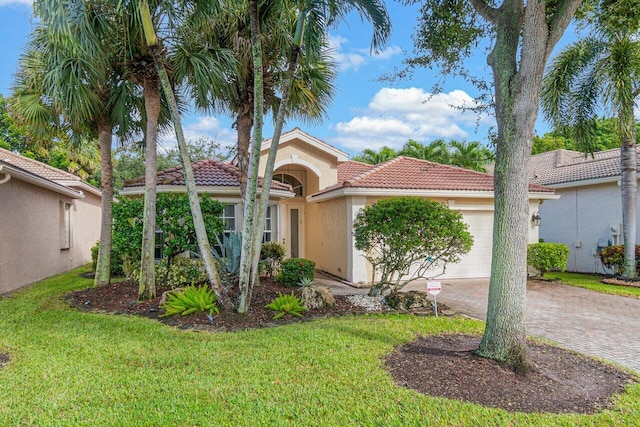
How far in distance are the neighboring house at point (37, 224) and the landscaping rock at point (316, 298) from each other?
28.7ft

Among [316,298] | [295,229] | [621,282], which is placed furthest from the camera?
[295,229]

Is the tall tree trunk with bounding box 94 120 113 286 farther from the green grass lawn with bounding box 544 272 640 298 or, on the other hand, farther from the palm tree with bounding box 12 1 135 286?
the green grass lawn with bounding box 544 272 640 298

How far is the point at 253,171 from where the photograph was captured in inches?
310

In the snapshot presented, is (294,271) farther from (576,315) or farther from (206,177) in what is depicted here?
(576,315)

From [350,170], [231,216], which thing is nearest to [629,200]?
[350,170]

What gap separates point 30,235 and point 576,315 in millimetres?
16386

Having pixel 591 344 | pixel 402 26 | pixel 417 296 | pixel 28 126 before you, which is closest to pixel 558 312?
pixel 591 344

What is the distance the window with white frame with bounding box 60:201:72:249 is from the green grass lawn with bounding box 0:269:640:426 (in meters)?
10.3

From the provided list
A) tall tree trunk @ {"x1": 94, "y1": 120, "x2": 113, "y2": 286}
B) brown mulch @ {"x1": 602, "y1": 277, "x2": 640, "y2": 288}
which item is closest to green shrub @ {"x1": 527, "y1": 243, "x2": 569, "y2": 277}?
brown mulch @ {"x1": 602, "y1": 277, "x2": 640, "y2": 288}

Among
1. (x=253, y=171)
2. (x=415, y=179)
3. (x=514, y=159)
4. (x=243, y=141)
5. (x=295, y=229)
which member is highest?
(x=243, y=141)

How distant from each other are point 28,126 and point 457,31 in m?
12.0

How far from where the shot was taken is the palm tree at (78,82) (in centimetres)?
747

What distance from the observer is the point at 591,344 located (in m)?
6.64

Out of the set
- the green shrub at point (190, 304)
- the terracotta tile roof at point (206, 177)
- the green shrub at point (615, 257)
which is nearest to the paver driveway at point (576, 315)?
the green shrub at point (615, 257)
